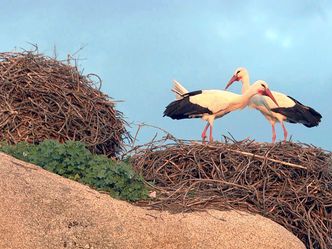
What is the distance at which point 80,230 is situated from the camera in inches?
315

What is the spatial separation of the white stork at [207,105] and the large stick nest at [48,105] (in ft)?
6.55

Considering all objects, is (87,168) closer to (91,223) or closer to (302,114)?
(91,223)

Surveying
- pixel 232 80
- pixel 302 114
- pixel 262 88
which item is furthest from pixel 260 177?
pixel 232 80

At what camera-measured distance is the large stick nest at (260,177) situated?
10164mm

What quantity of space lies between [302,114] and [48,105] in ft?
18.5

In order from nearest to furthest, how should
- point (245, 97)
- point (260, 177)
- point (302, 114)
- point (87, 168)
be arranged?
point (87, 168), point (260, 177), point (245, 97), point (302, 114)

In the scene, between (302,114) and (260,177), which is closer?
(260,177)

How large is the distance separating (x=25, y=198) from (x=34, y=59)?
477 centimetres

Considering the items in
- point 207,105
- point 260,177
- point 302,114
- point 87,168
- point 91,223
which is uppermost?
point 302,114

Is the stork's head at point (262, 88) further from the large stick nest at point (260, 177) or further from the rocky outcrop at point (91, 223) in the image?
the rocky outcrop at point (91, 223)

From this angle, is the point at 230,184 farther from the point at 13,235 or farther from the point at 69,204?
the point at 13,235

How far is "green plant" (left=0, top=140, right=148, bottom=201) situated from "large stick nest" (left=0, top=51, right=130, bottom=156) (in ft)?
6.53

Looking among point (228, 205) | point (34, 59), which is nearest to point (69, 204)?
point (228, 205)

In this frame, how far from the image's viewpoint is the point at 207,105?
14.1m
